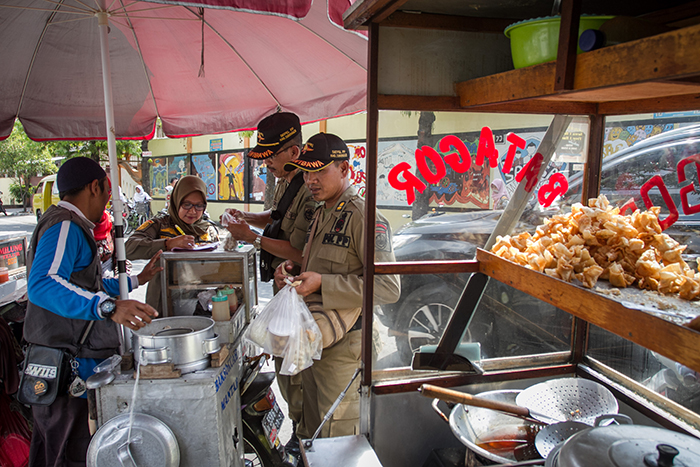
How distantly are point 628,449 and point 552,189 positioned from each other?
4.20 ft

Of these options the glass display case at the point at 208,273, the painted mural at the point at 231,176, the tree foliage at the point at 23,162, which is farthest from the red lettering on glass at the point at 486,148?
the tree foliage at the point at 23,162

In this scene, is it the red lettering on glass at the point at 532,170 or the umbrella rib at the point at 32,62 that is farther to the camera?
the umbrella rib at the point at 32,62

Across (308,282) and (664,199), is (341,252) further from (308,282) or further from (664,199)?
(664,199)

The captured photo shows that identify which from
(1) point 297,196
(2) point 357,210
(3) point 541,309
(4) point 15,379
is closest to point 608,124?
(3) point 541,309

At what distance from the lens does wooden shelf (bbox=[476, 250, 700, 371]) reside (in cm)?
95

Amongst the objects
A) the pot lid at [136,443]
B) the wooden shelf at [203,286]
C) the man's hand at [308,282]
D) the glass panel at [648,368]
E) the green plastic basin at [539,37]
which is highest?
the green plastic basin at [539,37]

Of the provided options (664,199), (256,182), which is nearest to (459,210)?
(664,199)

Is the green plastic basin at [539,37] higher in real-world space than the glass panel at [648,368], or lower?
higher

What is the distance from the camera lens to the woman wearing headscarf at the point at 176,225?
3.06 meters

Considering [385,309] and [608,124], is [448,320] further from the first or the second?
[608,124]

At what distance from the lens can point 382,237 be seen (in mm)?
2002

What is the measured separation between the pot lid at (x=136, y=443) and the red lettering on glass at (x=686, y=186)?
2383 millimetres

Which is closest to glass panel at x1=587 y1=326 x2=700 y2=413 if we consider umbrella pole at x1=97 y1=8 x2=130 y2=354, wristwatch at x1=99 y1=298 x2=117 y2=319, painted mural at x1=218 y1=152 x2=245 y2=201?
wristwatch at x1=99 y1=298 x2=117 y2=319

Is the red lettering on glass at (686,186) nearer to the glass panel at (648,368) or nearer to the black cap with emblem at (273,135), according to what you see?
the glass panel at (648,368)
